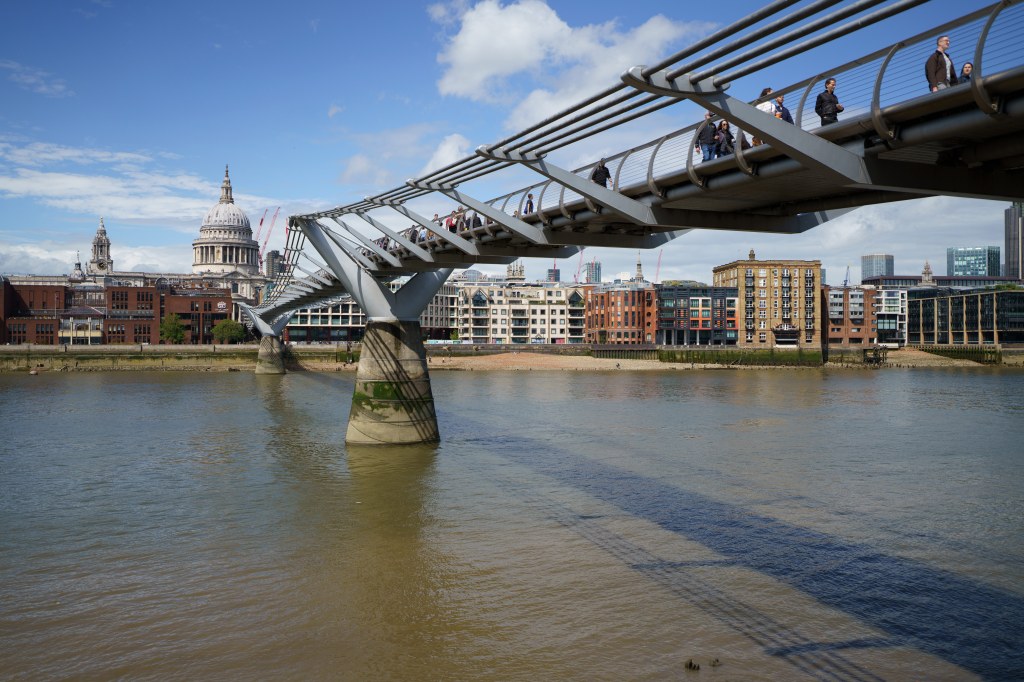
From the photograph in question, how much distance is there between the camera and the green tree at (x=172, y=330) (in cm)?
10688

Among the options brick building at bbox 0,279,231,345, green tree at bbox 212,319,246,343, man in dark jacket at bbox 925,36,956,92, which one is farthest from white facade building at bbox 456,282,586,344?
man in dark jacket at bbox 925,36,956,92

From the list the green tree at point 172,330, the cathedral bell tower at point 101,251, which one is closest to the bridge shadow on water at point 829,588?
the green tree at point 172,330

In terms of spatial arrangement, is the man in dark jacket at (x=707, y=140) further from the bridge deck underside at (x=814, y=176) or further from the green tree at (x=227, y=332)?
the green tree at (x=227, y=332)

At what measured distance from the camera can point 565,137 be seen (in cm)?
1241

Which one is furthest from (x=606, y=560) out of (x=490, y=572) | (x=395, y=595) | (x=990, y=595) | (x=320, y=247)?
(x=320, y=247)

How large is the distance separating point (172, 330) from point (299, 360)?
28.1m

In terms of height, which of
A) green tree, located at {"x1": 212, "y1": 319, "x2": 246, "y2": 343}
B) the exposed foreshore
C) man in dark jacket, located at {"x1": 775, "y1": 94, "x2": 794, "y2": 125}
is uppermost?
man in dark jacket, located at {"x1": 775, "y1": 94, "x2": 794, "y2": 125}

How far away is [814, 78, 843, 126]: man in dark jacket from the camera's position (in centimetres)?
961

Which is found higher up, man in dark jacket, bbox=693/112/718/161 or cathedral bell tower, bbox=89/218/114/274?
cathedral bell tower, bbox=89/218/114/274

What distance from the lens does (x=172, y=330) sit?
107m

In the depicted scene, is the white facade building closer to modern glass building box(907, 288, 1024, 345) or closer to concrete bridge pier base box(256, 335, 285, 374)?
concrete bridge pier base box(256, 335, 285, 374)

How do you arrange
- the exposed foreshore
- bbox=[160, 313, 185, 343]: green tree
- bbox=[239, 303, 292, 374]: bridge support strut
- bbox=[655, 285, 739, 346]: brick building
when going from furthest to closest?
bbox=[655, 285, 739, 346]: brick building
bbox=[160, 313, 185, 343]: green tree
the exposed foreshore
bbox=[239, 303, 292, 374]: bridge support strut

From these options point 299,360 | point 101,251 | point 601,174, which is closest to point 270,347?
point 299,360

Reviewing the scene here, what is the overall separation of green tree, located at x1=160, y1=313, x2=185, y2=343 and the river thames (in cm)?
7909
